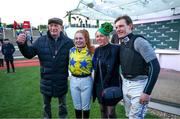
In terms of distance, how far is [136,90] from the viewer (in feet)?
9.55

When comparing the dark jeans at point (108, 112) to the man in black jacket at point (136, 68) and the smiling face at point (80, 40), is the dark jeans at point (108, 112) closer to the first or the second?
the man in black jacket at point (136, 68)

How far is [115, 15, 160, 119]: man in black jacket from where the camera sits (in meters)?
2.75

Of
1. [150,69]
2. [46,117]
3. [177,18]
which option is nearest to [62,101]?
[46,117]

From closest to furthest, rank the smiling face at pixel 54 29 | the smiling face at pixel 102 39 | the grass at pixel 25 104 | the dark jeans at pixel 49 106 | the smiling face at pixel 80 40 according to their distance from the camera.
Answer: the smiling face at pixel 102 39 → the smiling face at pixel 80 40 → the smiling face at pixel 54 29 → the dark jeans at pixel 49 106 → the grass at pixel 25 104

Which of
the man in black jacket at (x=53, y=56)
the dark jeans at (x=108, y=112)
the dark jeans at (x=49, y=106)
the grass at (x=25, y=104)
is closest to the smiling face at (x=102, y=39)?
the man in black jacket at (x=53, y=56)

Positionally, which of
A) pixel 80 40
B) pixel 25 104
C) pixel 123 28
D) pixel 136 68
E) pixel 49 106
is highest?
pixel 123 28

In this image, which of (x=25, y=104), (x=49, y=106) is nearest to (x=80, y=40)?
(x=49, y=106)

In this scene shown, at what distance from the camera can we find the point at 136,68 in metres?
2.88

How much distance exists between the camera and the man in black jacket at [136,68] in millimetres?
2754

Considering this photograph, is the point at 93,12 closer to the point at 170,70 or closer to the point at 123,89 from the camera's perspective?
the point at 170,70

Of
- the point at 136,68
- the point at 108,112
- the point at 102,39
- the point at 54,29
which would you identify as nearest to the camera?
the point at 136,68

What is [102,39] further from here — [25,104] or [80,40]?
[25,104]

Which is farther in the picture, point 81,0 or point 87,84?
point 81,0

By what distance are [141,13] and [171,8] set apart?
1.02m
